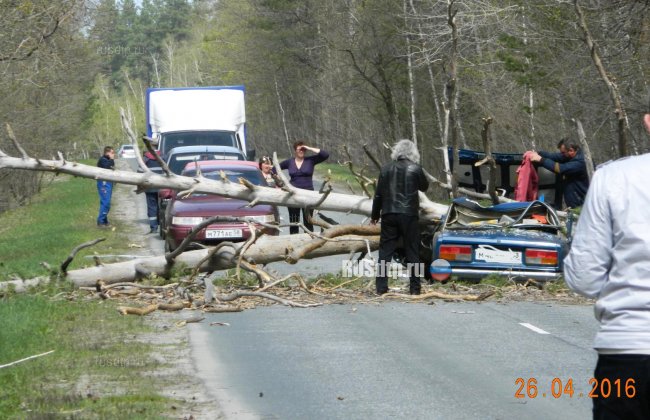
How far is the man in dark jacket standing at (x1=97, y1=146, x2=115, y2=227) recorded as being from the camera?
82.3 feet

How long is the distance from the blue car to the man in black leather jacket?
43 centimetres

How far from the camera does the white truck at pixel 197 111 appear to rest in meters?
31.3

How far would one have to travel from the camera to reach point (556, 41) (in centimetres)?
2939

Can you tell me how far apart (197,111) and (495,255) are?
763 inches

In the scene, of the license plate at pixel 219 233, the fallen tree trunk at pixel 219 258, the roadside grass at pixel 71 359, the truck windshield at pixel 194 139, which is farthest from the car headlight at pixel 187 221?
the truck windshield at pixel 194 139

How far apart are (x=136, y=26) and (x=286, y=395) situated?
15159 cm

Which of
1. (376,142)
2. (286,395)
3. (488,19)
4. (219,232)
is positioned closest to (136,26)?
(376,142)

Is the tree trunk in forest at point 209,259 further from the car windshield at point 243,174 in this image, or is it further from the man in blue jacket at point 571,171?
the car windshield at point 243,174

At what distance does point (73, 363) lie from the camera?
9.18m

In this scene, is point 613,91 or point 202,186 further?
point 613,91

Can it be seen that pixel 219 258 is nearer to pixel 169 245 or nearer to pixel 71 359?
pixel 169 245

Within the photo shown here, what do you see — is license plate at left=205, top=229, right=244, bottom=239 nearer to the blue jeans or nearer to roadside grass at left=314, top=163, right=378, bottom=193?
A: the blue jeans

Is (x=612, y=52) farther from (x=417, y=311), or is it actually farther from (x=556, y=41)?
(x=417, y=311)

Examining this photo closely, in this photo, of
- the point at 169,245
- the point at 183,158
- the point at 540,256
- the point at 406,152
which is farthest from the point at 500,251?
the point at 183,158
